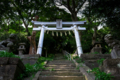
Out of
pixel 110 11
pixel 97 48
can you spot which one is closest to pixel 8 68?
pixel 110 11

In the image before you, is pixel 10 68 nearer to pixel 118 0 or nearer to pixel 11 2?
pixel 118 0

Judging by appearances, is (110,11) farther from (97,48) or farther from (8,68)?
(8,68)

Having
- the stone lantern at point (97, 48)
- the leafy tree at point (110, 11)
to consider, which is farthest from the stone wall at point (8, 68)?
the stone lantern at point (97, 48)

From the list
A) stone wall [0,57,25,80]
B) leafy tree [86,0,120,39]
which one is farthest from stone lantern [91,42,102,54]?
stone wall [0,57,25,80]

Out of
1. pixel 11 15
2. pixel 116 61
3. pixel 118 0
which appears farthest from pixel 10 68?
pixel 11 15

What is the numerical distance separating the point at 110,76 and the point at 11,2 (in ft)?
45.1

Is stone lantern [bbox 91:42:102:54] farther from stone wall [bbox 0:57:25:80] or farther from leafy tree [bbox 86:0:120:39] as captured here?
stone wall [bbox 0:57:25:80]

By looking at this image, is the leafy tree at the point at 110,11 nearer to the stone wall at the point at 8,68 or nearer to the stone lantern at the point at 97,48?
the stone lantern at the point at 97,48

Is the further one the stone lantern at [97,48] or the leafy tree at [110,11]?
the stone lantern at [97,48]

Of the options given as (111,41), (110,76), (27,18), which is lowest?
(110,76)

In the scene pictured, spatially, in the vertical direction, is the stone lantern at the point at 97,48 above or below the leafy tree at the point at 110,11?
below

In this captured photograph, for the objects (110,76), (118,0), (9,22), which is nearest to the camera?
(110,76)

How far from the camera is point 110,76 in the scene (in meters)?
2.85

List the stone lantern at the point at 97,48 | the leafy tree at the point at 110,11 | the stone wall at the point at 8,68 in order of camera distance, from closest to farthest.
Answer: the stone wall at the point at 8,68, the leafy tree at the point at 110,11, the stone lantern at the point at 97,48
